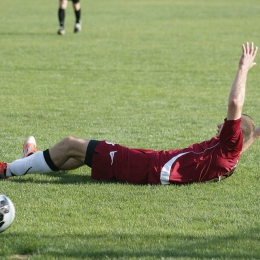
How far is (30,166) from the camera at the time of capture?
22.2 ft

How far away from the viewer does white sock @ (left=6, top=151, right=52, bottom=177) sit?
6.78 m

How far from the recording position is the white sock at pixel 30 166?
6777mm

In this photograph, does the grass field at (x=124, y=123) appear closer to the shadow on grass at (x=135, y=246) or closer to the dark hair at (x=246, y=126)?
the shadow on grass at (x=135, y=246)

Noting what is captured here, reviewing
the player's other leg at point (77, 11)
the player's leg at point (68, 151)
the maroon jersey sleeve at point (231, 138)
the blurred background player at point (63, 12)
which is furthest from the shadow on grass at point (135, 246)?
the player's other leg at point (77, 11)

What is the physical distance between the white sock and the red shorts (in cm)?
50

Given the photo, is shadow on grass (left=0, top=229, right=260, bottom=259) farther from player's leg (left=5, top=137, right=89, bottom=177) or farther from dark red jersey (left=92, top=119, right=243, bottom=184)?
player's leg (left=5, top=137, right=89, bottom=177)

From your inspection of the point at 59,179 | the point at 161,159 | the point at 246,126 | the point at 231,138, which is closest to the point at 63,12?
the point at 59,179

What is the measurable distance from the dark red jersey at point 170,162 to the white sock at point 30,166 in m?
0.50

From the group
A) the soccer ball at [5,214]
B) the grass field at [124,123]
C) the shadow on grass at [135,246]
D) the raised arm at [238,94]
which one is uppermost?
the raised arm at [238,94]

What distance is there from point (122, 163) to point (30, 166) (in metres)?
0.88

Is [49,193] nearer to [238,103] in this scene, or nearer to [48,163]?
[48,163]

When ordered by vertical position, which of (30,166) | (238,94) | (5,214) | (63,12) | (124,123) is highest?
(238,94)

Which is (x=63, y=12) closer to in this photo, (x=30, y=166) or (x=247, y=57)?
(x=30, y=166)

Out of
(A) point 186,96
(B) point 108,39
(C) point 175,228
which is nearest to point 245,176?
(C) point 175,228
